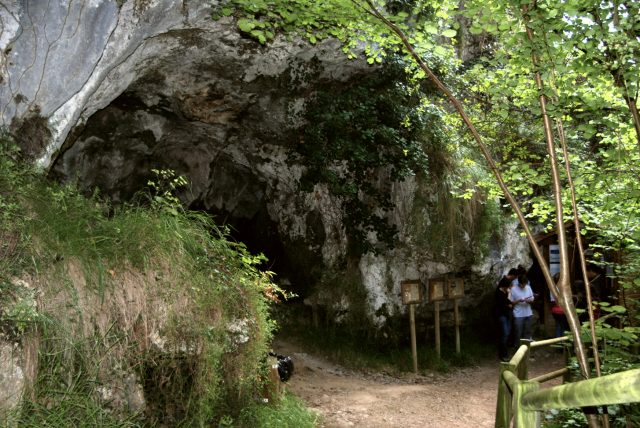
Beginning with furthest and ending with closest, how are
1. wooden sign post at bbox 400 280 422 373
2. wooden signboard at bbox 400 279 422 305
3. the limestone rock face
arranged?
wooden signboard at bbox 400 279 422 305 < wooden sign post at bbox 400 280 422 373 < the limestone rock face

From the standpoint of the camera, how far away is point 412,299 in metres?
8.97

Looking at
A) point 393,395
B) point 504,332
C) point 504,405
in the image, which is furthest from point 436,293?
point 504,405

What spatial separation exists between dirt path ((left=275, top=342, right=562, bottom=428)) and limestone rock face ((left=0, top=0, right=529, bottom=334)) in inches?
49.6

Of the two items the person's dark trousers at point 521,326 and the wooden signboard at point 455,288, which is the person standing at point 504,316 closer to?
the person's dark trousers at point 521,326

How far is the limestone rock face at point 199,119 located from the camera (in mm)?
4992

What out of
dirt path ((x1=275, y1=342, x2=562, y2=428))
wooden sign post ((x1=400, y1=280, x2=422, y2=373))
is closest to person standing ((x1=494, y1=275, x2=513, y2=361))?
dirt path ((x1=275, y1=342, x2=562, y2=428))

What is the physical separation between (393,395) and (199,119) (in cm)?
480

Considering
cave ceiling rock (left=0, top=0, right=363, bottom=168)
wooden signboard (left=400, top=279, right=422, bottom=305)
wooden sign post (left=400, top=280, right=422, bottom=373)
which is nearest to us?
cave ceiling rock (left=0, top=0, right=363, bottom=168)

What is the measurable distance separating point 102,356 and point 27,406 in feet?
1.74

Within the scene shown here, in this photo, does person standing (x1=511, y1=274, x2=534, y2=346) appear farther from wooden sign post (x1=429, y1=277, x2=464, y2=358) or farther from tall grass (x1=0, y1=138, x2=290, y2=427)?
tall grass (x1=0, y1=138, x2=290, y2=427)

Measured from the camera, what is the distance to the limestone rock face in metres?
4.99

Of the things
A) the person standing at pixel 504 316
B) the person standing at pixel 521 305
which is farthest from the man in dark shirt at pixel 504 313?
the person standing at pixel 521 305

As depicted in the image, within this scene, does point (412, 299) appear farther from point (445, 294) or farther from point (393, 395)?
point (393, 395)

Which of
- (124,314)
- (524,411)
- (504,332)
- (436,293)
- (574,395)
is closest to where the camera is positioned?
(574,395)
